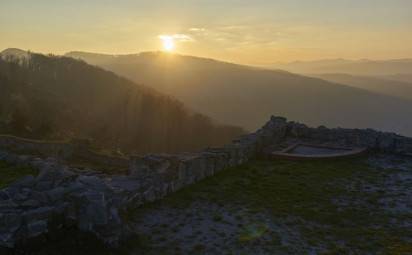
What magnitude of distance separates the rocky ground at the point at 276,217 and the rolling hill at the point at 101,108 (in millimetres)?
44963

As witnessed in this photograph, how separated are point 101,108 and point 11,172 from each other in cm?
6936

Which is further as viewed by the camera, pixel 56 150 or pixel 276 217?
pixel 56 150

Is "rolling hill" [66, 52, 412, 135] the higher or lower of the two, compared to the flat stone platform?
higher

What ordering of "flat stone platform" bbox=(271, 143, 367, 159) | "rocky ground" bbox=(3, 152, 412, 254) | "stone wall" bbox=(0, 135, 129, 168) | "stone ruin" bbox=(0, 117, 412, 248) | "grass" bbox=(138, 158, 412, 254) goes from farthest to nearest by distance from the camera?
"stone wall" bbox=(0, 135, 129, 168), "flat stone platform" bbox=(271, 143, 367, 159), "grass" bbox=(138, 158, 412, 254), "rocky ground" bbox=(3, 152, 412, 254), "stone ruin" bbox=(0, 117, 412, 248)

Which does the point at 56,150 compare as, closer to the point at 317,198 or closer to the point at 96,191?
the point at 96,191

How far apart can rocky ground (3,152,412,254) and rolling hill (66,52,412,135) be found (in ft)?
305

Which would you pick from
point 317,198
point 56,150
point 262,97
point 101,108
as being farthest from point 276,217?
point 262,97

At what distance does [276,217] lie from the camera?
1047 cm

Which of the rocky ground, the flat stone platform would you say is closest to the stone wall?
the flat stone platform

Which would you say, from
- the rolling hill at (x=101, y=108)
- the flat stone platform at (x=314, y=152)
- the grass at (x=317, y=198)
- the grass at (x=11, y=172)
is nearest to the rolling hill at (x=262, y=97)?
the rolling hill at (x=101, y=108)

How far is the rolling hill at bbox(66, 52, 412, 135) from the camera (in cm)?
11644

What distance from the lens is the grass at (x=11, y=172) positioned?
14.3m

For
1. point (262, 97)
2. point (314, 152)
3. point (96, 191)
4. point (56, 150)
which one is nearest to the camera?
point (96, 191)

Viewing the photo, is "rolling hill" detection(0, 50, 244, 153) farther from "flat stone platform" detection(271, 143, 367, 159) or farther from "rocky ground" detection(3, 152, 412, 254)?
"rocky ground" detection(3, 152, 412, 254)
